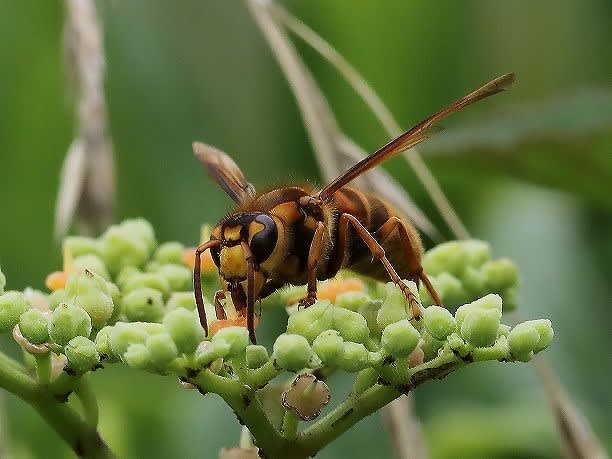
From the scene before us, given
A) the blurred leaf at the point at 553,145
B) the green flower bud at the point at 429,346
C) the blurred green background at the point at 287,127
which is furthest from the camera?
the blurred green background at the point at 287,127

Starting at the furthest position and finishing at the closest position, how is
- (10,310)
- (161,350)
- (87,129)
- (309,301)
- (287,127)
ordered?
(287,127) < (87,129) < (309,301) < (10,310) < (161,350)

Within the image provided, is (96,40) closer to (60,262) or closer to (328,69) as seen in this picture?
(60,262)

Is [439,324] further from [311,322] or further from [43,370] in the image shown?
[43,370]

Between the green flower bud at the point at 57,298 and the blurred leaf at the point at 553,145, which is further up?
the blurred leaf at the point at 553,145

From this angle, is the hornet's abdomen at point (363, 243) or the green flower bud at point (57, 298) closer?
the green flower bud at point (57, 298)

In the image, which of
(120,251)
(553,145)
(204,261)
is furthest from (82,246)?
(553,145)

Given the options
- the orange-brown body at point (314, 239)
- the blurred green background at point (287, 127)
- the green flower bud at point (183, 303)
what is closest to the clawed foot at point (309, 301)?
the orange-brown body at point (314, 239)

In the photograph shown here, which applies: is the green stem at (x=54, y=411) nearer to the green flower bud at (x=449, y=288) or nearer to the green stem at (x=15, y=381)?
the green stem at (x=15, y=381)
